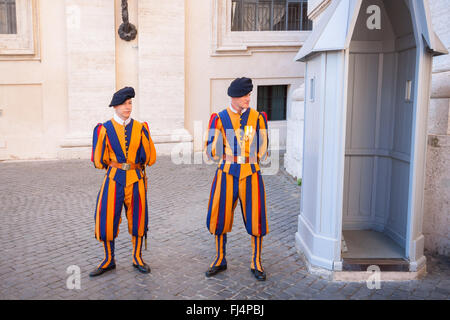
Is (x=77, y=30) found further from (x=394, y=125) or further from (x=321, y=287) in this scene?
(x=321, y=287)

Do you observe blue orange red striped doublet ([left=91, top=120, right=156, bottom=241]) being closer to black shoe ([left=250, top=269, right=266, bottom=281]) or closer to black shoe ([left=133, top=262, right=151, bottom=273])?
black shoe ([left=133, top=262, right=151, bottom=273])

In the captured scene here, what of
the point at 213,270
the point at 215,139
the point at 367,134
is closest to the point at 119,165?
the point at 215,139

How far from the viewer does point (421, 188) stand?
4.66m

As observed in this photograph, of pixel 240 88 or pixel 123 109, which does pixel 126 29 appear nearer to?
pixel 123 109

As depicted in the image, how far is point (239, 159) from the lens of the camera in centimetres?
450

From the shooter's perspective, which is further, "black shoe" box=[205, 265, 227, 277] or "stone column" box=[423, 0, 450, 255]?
"stone column" box=[423, 0, 450, 255]

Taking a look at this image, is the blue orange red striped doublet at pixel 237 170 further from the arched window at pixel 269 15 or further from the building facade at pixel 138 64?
the arched window at pixel 269 15

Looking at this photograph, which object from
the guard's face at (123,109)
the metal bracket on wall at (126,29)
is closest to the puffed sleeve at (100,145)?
the guard's face at (123,109)

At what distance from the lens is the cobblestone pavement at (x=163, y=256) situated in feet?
14.2

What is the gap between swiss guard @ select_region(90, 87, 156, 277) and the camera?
14.8ft

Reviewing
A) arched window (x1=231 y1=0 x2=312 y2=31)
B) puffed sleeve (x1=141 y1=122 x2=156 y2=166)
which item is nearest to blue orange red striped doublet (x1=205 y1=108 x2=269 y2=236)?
puffed sleeve (x1=141 y1=122 x2=156 y2=166)
